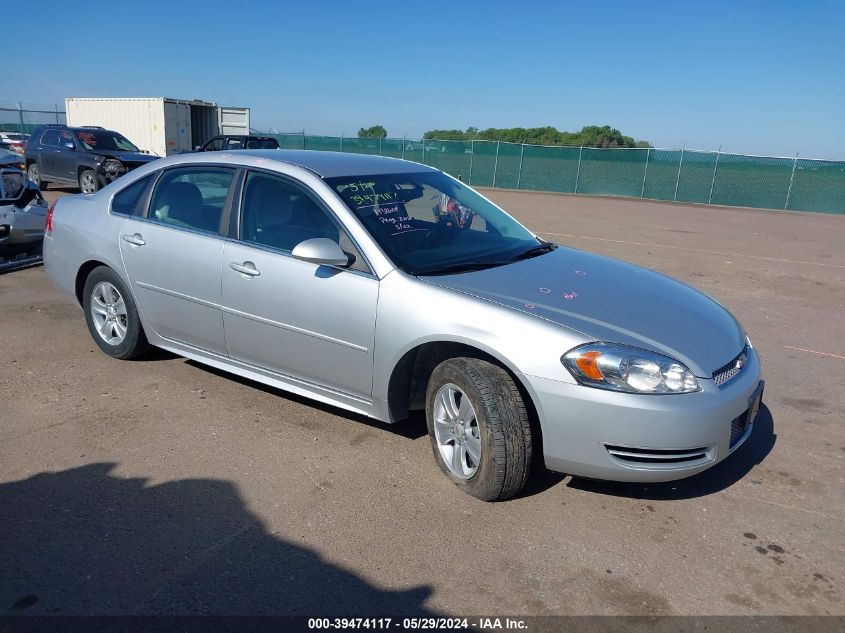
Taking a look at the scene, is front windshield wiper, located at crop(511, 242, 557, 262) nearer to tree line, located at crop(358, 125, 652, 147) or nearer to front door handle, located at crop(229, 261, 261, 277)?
front door handle, located at crop(229, 261, 261, 277)

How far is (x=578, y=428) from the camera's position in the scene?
3258mm

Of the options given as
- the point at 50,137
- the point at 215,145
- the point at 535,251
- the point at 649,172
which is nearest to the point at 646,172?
the point at 649,172

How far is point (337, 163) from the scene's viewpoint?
4.62 m

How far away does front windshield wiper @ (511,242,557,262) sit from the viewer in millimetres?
4406

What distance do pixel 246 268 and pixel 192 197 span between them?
3.01ft

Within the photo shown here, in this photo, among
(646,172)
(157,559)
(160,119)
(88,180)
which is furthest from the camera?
(646,172)

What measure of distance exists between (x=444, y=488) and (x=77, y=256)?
3466mm

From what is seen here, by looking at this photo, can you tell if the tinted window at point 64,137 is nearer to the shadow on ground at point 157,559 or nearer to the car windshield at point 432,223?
the car windshield at point 432,223

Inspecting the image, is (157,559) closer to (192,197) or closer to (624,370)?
(624,370)

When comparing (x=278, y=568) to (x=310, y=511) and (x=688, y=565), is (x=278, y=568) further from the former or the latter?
(x=688, y=565)

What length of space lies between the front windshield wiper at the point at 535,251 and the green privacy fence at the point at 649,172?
61.1 feet

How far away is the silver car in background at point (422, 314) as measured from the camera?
329cm

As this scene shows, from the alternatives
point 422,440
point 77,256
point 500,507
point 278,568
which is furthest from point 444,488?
point 77,256

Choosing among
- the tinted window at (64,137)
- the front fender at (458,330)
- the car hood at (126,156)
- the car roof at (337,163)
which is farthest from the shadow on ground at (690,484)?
the tinted window at (64,137)
